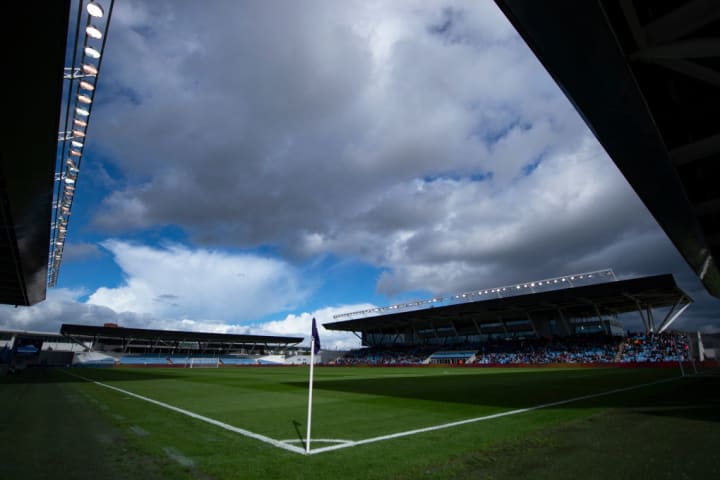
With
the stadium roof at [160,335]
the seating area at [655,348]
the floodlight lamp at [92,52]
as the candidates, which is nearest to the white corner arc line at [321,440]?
the floodlight lamp at [92,52]

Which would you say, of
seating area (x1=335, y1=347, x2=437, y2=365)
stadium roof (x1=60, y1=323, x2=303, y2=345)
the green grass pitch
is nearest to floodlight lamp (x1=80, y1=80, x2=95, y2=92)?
the green grass pitch

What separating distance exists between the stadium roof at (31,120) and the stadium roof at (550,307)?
52.8 m

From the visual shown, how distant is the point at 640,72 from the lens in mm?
9352

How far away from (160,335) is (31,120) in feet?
283

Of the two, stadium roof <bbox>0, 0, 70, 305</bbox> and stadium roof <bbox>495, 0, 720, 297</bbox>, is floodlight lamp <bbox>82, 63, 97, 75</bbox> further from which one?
stadium roof <bbox>495, 0, 720, 297</bbox>

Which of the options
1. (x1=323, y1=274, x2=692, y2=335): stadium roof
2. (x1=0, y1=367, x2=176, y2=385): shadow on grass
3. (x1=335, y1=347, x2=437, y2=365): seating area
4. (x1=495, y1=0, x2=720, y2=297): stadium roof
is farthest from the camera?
(x1=335, y1=347, x2=437, y2=365): seating area

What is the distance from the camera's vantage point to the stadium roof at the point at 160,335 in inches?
2908

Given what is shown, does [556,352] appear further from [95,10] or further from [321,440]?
[95,10]

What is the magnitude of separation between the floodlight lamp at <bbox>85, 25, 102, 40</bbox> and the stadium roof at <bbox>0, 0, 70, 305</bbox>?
1180 mm

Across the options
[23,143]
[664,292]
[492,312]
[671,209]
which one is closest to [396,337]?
[492,312]

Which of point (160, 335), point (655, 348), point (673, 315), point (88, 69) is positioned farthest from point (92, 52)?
point (160, 335)

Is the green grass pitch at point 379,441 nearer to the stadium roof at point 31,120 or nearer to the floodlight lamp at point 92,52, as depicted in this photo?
the stadium roof at point 31,120

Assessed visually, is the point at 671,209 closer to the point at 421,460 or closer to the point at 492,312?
the point at 421,460

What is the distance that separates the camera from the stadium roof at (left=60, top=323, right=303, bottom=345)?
73875 millimetres
